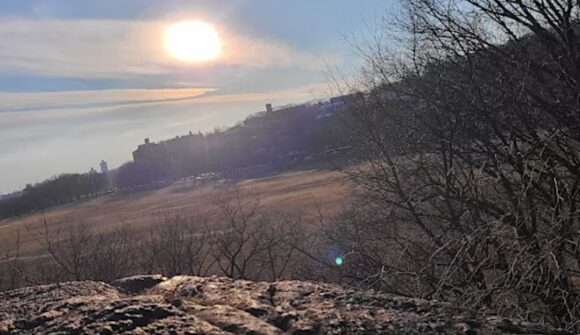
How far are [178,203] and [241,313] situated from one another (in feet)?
216

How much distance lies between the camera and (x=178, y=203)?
6662 cm

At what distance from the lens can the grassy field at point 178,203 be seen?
42.5 metres

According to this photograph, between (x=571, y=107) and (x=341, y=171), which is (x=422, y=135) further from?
(x=571, y=107)

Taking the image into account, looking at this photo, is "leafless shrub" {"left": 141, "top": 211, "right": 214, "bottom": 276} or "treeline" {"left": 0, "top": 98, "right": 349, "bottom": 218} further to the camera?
"treeline" {"left": 0, "top": 98, "right": 349, "bottom": 218}

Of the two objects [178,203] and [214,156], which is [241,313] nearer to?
[178,203]

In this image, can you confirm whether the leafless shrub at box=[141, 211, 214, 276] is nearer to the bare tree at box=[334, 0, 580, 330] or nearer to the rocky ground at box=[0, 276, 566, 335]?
the bare tree at box=[334, 0, 580, 330]

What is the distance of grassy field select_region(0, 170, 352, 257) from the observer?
42459 mm

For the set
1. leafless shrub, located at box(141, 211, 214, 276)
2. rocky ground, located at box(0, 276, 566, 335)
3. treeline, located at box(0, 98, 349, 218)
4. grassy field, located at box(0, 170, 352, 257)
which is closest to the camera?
rocky ground, located at box(0, 276, 566, 335)

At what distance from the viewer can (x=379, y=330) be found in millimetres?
1910

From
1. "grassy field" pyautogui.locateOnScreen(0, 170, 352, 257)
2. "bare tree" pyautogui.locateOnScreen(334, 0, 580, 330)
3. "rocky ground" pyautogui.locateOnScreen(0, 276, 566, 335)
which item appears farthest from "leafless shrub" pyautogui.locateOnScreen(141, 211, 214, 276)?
"rocky ground" pyautogui.locateOnScreen(0, 276, 566, 335)

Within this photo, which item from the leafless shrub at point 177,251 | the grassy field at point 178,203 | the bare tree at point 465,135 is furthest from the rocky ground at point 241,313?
the grassy field at point 178,203

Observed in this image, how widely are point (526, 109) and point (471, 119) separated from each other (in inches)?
48.7

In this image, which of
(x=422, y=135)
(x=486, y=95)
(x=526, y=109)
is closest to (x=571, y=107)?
(x=526, y=109)

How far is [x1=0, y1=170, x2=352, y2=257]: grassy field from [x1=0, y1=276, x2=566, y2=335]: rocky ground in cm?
2741
